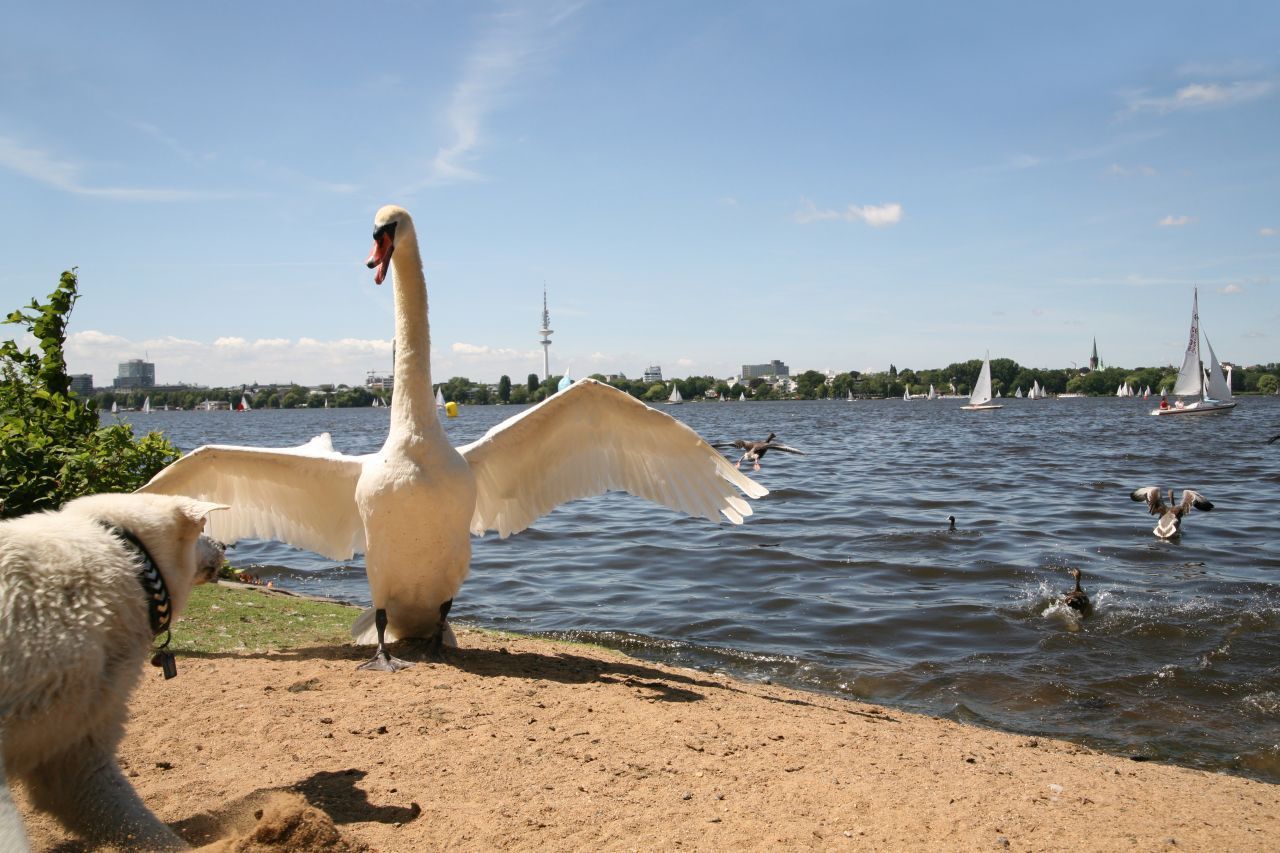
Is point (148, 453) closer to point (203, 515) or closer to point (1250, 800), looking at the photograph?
point (203, 515)

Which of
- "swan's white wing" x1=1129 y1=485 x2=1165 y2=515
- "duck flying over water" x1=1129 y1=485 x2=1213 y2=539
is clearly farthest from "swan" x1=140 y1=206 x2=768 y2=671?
"swan's white wing" x1=1129 y1=485 x2=1165 y2=515

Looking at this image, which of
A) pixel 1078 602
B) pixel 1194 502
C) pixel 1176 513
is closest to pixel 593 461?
pixel 1078 602

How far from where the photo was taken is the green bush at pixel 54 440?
7.35 m

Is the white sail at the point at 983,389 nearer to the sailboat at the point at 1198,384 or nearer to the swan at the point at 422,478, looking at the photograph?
the sailboat at the point at 1198,384

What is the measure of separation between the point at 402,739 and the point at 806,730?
241cm

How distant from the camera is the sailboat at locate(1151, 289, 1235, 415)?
62.8 metres

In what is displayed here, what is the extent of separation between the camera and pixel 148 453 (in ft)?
28.3

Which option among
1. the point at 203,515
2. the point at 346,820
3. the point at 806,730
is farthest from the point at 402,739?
the point at 806,730

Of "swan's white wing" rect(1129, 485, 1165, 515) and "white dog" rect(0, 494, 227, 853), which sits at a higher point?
"white dog" rect(0, 494, 227, 853)

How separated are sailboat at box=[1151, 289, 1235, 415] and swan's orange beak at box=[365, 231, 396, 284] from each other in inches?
2713

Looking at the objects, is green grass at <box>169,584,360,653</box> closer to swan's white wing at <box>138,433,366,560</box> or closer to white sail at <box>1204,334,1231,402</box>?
swan's white wing at <box>138,433,366,560</box>

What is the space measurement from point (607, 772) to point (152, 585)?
7.49 ft

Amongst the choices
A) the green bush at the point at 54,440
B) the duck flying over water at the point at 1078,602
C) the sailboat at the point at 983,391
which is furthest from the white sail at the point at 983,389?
the green bush at the point at 54,440

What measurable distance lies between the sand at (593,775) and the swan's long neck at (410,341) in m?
1.85
